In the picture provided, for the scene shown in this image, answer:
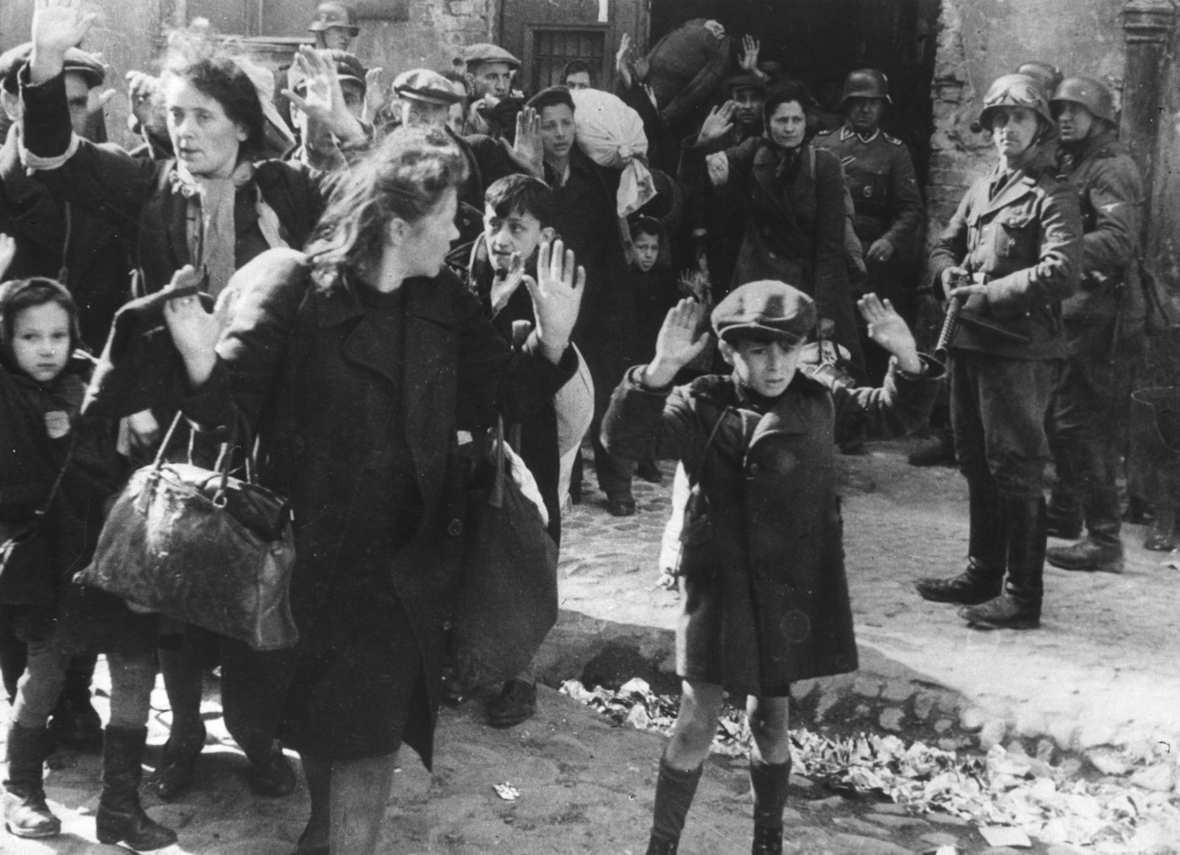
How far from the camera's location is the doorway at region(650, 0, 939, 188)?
11.1 metres

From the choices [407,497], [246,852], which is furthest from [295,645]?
[246,852]

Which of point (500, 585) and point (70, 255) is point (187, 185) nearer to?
point (70, 255)

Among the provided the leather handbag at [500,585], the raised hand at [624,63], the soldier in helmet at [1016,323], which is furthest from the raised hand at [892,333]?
the raised hand at [624,63]

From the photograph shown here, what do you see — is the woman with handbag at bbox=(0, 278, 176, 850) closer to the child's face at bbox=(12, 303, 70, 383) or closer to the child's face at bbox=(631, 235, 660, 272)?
the child's face at bbox=(12, 303, 70, 383)

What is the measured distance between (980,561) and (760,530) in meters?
2.87

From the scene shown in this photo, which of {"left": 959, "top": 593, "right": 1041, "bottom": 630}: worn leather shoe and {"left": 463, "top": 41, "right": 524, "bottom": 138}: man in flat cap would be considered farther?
{"left": 463, "top": 41, "right": 524, "bottom": 138}: man in flat cap

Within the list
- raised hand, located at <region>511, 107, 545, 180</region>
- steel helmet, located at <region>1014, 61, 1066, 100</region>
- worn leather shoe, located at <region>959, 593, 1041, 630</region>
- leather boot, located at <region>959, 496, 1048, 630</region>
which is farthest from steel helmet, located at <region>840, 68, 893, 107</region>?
worn leather shoe, located at <region>959, 593, 1041, 630</region>

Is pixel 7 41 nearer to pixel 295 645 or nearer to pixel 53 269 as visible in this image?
pixel 53 269

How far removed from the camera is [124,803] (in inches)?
154

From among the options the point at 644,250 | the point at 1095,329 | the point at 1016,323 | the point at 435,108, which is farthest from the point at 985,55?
the point at 435,108

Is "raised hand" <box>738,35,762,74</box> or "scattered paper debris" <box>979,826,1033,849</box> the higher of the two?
"raised hand" <box>738,35,762,74</box>

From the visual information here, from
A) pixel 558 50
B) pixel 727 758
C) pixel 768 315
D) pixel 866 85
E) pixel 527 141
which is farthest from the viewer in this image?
pixel 558 50

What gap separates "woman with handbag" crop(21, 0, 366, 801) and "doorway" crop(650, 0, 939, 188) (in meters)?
7.63

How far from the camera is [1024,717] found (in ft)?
17.1
